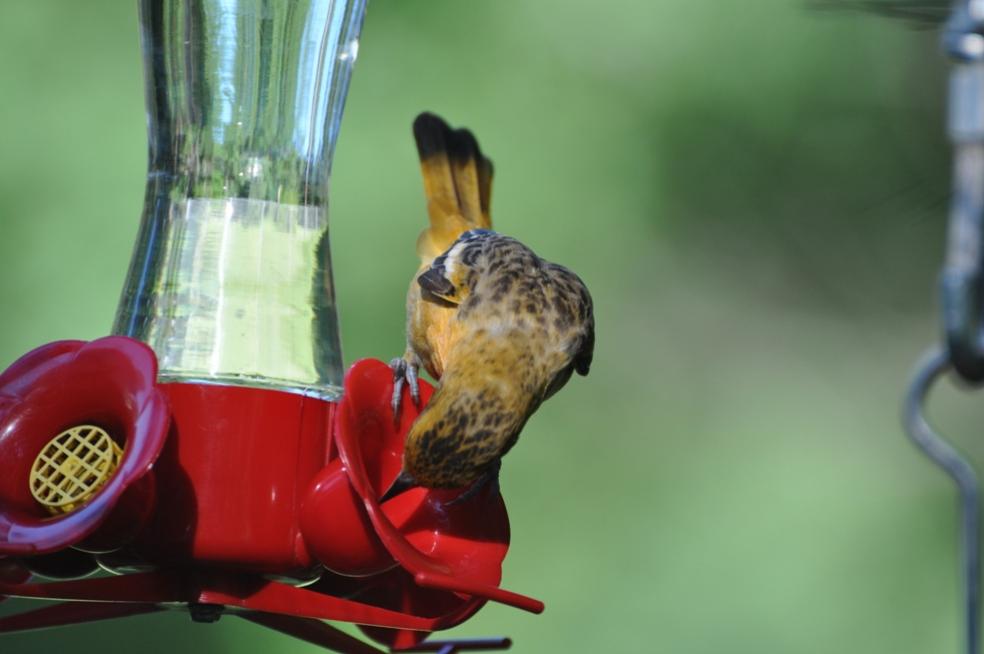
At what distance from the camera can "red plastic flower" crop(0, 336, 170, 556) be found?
2102 mm

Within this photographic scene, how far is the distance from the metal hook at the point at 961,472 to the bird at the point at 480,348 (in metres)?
1.32

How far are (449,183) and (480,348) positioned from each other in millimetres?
1161

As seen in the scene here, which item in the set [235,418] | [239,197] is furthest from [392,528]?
[239,197]

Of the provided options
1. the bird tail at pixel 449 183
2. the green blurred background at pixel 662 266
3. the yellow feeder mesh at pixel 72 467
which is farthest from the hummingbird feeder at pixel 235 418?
the green blurred background at pixel 662 266

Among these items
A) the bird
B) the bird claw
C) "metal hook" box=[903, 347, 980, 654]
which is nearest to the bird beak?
the bird

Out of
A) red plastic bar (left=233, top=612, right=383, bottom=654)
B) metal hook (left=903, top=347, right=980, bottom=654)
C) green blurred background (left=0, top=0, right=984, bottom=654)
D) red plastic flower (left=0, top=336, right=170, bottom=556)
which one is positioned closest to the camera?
metal hook (left=903, top=347, right=980, bottom=654)

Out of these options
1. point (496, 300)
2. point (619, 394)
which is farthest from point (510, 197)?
point (496, 300)

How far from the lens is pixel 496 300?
3.22 metres

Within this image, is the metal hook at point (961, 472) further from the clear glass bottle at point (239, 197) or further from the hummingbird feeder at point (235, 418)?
the clear glass bottle at point (239, 197)

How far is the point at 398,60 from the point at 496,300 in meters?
2.02

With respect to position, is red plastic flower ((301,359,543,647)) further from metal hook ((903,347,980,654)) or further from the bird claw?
metal hook ((903,347,980,654))

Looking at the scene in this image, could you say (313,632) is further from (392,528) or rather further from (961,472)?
(961,472)

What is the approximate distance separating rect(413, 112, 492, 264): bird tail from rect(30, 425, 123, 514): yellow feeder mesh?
173cm

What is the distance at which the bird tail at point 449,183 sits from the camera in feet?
13.2
